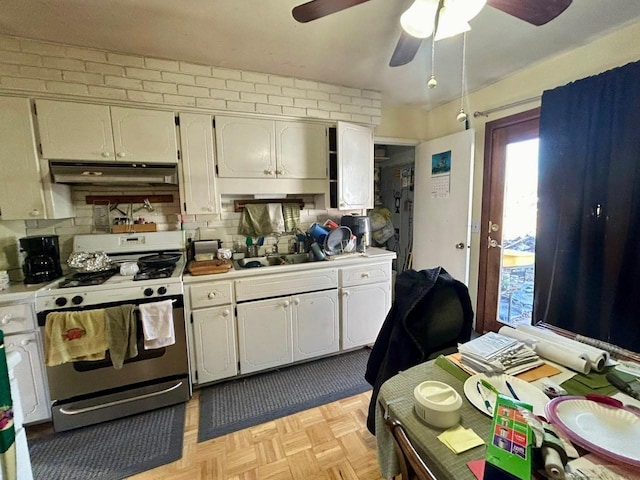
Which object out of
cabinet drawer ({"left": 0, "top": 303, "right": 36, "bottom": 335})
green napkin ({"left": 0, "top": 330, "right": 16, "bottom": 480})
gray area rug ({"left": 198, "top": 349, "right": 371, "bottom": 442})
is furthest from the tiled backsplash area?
green napkin ({"left": 0, "top": 330, "right": 16, "bottom": 480})

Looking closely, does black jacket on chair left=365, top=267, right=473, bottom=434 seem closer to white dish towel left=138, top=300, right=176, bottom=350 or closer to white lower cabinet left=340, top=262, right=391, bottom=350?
white lower cabinet left=340, top=262, right=391, bottom=350

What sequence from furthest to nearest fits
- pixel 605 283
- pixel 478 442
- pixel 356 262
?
1. pixel 356 262
2. pixel 605 283
3. pixel 478 442

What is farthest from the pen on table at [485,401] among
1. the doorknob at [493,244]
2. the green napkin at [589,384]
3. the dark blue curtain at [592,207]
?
the doorknob at [493,244]

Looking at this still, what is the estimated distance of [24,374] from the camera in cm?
171

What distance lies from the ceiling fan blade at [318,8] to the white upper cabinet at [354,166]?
124cm

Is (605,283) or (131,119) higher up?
(131,119)

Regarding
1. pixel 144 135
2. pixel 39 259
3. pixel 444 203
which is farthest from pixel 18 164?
pixel 444 203

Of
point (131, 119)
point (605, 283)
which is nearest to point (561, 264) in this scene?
point (605, 283)

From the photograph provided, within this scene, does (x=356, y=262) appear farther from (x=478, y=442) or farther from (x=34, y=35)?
(x=34, y=35)

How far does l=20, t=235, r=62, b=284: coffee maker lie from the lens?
1.84 m

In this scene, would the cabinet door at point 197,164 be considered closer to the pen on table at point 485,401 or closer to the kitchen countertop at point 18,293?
the kitchen countertop at point 18,293

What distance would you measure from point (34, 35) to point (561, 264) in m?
3.69

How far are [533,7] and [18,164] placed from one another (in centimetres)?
287

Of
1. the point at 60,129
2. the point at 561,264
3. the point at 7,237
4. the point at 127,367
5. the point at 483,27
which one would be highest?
the point at 483,27
